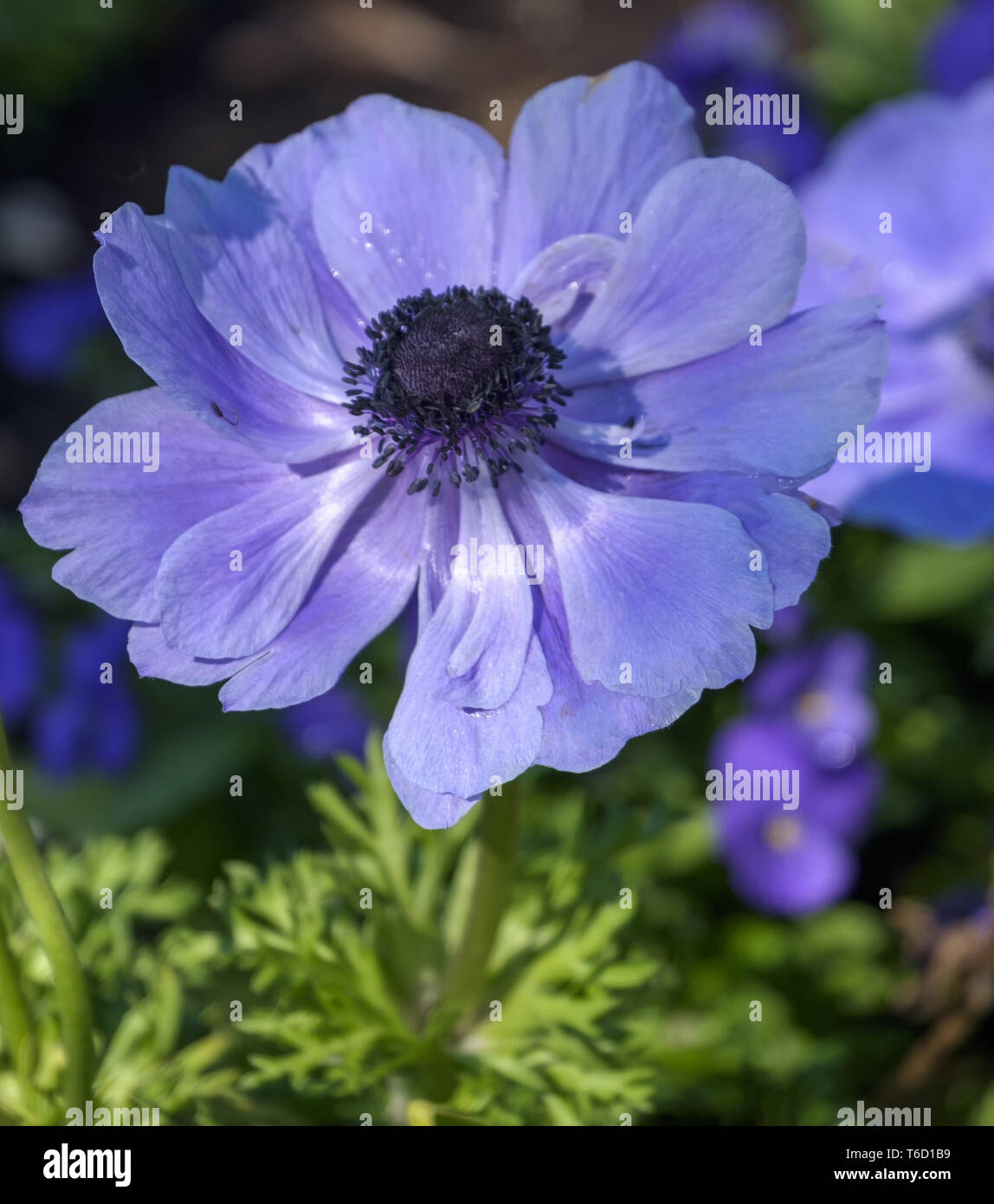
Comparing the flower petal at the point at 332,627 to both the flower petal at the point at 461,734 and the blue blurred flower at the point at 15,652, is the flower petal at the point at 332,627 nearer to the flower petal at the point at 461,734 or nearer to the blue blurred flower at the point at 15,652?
the flower petal at the point at 461,734

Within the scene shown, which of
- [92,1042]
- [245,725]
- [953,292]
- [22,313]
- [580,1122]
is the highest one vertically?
[22,313]

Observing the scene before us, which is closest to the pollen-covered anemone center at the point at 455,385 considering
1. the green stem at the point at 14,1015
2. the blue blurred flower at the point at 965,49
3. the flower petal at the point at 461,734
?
the flower petal at the point at 461,734

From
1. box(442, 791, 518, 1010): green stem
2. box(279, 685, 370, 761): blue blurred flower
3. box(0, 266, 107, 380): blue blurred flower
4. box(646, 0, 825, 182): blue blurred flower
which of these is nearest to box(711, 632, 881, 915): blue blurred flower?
box(279, 685, 370, 761): blue blurred flower

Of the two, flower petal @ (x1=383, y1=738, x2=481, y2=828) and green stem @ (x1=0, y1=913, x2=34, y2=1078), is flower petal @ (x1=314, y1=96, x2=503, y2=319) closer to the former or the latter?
flower petal @ (x1=383, y1=738, x2=481, y2=828)

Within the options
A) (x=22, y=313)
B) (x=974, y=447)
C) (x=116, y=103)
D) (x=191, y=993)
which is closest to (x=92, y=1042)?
(x=191, y=993)

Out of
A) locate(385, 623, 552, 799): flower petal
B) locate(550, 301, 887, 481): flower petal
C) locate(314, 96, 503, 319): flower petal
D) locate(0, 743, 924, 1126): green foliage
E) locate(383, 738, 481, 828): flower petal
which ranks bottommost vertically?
locate(0, 743, 924, 1126): green foliage

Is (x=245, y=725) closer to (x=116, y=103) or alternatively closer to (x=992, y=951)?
(x=992, y=951)

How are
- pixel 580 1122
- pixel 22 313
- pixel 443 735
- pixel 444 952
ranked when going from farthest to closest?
pixel 22 313 → pixel 444 952 → pixel 580 1122 → pixel 443 735
